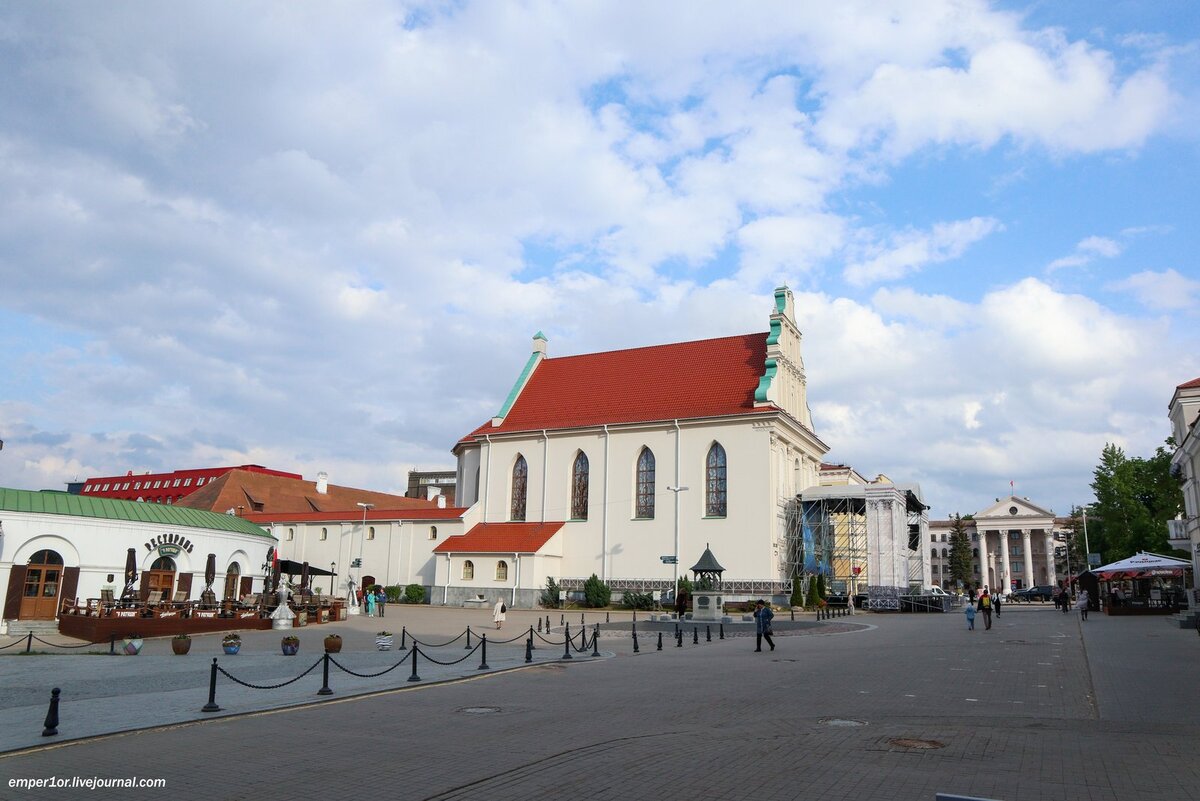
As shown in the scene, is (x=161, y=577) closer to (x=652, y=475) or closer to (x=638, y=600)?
(x=638, y=600)

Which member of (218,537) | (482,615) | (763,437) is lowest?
(482,615)

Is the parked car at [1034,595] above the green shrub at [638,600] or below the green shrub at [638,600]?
below

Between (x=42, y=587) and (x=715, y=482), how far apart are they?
3360cm

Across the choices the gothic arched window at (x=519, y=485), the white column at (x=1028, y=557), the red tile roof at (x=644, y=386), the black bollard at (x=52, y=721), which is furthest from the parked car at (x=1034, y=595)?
the black bollard at (x=52, y=721)

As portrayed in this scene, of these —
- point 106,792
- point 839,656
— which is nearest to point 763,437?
point 839,656

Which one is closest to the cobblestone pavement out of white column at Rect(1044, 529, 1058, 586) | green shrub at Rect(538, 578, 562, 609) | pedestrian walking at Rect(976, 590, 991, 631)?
pedestrian walking at Rect(976, 590, 991, 631)

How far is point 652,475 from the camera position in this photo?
52.2 metres

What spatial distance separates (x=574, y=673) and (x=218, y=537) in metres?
27.4

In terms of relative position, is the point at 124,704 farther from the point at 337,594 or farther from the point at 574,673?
the point at 337,594

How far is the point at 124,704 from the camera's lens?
1409 centimetres

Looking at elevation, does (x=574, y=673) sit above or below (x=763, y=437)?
below

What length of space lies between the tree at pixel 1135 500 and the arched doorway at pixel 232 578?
188 ft

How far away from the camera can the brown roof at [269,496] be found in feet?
223

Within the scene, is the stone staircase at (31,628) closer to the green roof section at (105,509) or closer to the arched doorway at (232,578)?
the green roof section at (105,509)
